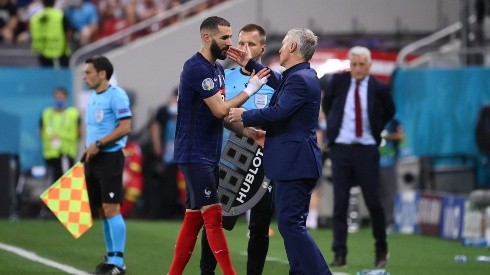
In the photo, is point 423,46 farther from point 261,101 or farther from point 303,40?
point 303,40

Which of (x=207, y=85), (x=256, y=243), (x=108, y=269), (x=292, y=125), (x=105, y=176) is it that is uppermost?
(x=207, y=85)

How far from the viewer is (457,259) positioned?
16266mm

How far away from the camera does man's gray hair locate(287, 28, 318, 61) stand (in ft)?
38.2

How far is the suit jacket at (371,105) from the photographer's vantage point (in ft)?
51.3

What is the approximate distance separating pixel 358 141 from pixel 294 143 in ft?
13.4

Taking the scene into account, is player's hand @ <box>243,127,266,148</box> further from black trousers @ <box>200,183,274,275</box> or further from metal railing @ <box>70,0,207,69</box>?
metal railing @ <box>70,0,207,69</box>

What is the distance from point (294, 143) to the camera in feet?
37.9

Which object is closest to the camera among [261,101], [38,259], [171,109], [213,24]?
[213,24]

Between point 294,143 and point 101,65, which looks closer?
point 294,143

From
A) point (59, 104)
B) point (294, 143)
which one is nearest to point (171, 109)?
point (59, 104)

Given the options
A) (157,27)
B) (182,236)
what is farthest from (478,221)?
(157,27)

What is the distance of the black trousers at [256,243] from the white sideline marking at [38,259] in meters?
2.01

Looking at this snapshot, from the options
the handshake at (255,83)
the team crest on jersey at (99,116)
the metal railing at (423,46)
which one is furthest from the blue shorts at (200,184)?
the metal railing at (423,46)

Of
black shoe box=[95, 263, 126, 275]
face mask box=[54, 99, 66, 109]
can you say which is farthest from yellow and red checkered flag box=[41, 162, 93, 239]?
face mask box=[54, 99, 66, 109]
